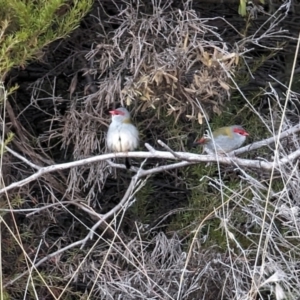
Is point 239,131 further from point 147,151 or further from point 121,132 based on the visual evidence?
point 121,132

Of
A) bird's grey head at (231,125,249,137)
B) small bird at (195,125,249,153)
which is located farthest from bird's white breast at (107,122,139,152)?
bird's grey head at (231,125,249,137)

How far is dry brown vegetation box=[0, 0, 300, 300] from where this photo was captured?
400 cm

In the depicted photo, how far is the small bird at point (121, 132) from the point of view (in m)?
4.22

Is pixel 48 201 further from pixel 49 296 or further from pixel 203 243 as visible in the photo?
pixel 203 243

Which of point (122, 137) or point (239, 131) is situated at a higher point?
point (122, 137)

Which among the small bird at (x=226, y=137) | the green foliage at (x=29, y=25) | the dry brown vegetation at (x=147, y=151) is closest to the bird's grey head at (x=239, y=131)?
the small bird at (x=226, y=137)

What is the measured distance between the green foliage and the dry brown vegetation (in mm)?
320

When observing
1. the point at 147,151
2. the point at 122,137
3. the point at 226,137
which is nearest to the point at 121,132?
the point at 122,137

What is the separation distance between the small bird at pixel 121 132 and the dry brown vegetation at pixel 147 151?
8 cm

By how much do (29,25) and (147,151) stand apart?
1178 mm

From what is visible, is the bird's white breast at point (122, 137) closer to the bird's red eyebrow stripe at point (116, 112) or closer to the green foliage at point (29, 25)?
the bird's red eyebrow stripe at point (116, 112)

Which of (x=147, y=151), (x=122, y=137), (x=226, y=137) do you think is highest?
(x=122, y=137)

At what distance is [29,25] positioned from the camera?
12.3 ft

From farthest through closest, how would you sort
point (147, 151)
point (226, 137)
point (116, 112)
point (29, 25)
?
point (147, 151) → point (226, 137) → point (116, 112) → point (29, 25)
